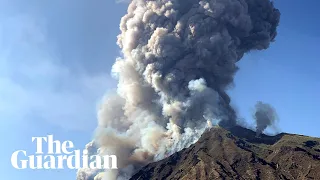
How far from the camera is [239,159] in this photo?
520 feet

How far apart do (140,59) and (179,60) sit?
1734 cm

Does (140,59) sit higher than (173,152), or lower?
higher

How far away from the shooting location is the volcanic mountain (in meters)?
144

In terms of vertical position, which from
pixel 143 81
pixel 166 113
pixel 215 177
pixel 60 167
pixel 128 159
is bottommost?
pixel 60 167

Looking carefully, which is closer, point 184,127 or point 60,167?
point 60,167

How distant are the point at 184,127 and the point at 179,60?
27.3 meters

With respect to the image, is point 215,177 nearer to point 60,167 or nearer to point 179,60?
point 179,60

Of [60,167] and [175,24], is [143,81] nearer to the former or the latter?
[175,24]

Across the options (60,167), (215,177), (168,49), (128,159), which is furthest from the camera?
(128,159)

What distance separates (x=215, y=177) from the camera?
14025cm

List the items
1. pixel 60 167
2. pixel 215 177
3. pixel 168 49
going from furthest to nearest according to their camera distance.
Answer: pixel 168 49
pixel 215 177
pixel 60 167

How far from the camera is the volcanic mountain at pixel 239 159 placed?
473 feet

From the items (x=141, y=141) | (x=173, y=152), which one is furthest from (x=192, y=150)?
(x=141, y=141)

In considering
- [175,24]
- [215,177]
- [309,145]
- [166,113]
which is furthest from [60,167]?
[309,145]
